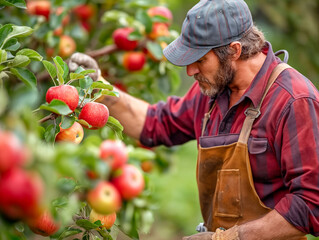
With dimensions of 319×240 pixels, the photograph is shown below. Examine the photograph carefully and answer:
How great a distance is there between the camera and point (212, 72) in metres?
1.81

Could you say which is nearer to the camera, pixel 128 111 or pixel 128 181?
pixel 128 181

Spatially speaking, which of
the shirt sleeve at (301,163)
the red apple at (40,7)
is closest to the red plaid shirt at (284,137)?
the shirt sleeve at (301,163)

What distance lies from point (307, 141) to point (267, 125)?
15 centimetres

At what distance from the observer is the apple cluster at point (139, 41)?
2.32 meters

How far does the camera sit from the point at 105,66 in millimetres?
2543

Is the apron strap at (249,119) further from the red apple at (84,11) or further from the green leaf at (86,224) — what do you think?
the red apple at (84,11)

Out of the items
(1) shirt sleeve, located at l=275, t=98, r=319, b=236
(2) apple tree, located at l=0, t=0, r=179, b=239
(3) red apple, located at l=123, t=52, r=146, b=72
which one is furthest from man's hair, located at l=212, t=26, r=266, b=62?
(3) red apple, located at l=123, t=52, r=146, b=72

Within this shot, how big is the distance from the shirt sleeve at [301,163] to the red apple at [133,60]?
933mm

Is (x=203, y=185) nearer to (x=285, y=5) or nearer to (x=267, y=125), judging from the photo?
(x=267, y=125)

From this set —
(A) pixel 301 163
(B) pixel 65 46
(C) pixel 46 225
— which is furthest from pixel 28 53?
(B) pixel 65 46

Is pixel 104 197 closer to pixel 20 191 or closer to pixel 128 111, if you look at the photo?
pixel 20 191

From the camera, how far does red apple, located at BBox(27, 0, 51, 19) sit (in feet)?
7.45

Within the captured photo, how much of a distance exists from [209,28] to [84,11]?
1.12 meters

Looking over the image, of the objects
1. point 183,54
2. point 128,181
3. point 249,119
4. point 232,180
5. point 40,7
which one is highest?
point 128,181
